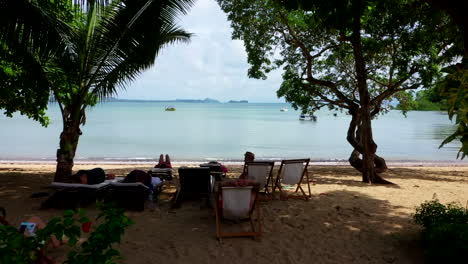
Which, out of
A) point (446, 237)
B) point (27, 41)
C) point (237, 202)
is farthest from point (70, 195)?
point (446, 237)

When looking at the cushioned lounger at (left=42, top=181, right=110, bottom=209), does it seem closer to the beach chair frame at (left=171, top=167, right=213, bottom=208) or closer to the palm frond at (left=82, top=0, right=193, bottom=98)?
the beach chair frame at (left=171, top=167, right=213, bottom=208)

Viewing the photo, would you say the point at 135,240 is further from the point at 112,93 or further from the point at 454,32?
the point at 454,32

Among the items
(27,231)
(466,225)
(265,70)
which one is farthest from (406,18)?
(27,231)

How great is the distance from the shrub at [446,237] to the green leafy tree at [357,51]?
165 inches

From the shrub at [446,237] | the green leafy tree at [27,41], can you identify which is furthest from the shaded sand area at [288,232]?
the green leafy tree at [27,41]

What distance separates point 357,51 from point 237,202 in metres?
5.64

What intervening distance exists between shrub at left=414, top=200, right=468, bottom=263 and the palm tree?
494cm

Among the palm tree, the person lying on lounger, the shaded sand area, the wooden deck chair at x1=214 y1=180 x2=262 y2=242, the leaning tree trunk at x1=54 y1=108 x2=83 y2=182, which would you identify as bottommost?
the shaded sand area

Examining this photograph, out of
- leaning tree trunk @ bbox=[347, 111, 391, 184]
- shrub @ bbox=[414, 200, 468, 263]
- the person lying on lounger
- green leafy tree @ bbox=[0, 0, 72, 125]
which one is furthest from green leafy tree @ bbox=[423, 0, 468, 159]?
leaning tree trunk @ bbox=[347, 111, 391, 184]

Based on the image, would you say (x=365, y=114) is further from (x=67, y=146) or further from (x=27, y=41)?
(x=27, y=41)

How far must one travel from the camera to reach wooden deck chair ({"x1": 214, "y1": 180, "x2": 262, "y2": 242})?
4566 millimetres

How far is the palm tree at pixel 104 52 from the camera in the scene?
21.1 feet

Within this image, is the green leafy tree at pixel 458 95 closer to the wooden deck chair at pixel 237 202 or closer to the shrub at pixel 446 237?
the shrub at pixel 446 237

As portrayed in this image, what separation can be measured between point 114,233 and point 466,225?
11.1 ft
